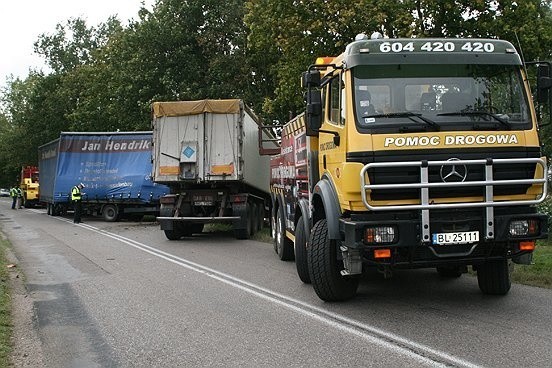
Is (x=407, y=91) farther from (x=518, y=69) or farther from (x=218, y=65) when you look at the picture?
(x=218, y=65)

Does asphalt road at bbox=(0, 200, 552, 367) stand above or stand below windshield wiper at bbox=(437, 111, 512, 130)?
below

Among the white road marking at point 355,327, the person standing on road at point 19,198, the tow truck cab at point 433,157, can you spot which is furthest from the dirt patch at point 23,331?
the person standing on road at point 19,198

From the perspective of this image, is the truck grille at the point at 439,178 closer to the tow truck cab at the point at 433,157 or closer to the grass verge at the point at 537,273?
the tow truck cab at the point at 433,157

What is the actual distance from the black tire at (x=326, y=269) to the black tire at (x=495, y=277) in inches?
67.2

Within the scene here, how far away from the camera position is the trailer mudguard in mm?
6902

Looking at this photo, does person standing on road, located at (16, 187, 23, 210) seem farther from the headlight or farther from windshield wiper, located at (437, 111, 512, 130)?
the headlight

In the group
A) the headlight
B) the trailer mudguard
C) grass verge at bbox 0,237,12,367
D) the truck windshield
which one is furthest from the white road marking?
grass verge at bbox 0,237,12,367

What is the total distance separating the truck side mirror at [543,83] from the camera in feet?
22.9

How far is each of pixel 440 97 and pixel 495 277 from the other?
2.56 meters

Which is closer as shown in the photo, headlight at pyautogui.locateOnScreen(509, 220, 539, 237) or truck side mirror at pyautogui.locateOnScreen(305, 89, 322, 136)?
headlight at pyautogui.locateOnScreen(509, 220, 539, 237)

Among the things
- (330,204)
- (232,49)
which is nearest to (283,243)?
(330,204)

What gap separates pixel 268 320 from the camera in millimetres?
6883

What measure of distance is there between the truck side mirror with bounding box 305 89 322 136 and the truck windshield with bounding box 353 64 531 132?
64 centimetres

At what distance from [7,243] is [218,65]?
51.1ft
